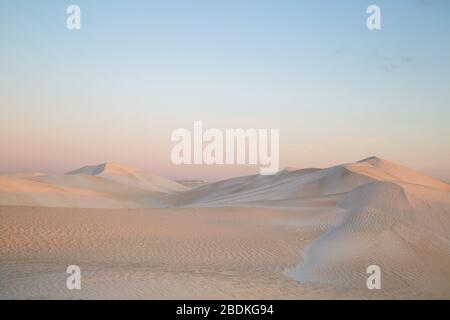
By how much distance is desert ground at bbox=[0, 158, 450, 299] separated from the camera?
29.3 feet

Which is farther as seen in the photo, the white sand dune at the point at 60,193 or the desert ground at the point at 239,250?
the white sand dune at the point at 60,193

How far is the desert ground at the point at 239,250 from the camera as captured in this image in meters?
8.94

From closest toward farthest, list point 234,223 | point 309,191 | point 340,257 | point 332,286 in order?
point 332,286 → point 340,257 → point 234,223 → point 309,191

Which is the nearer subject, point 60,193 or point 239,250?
point 239,250

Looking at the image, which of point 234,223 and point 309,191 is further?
point 309,191

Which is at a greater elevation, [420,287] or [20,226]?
[20,226]

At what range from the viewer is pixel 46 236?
43.8ft

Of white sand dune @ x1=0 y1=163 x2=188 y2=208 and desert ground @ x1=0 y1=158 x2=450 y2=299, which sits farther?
white sand dune @ x1=0 y1=163 x2=188 y2=208

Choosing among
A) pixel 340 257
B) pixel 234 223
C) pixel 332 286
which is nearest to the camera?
pixel 332 286

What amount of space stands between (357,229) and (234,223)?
5.08 m

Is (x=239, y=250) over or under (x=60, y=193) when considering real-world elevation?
over

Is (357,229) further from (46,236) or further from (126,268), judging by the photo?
(46,236)

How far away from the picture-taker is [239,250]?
525 inches
